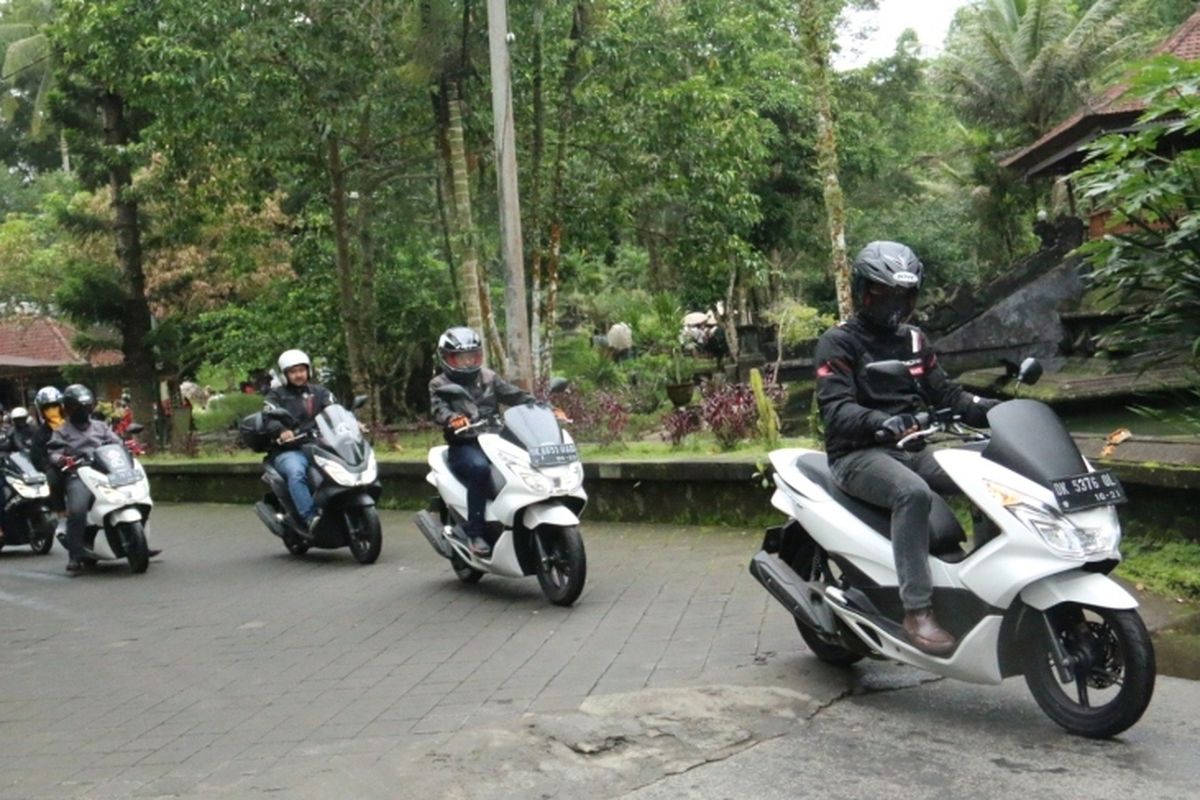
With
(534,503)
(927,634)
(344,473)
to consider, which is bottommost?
(927,634)

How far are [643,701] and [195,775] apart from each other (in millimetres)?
1840

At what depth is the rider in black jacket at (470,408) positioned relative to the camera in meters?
8.85

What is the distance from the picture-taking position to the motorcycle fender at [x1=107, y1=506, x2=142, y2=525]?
11.4 m

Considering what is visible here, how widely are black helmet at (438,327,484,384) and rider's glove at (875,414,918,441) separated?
4.49m

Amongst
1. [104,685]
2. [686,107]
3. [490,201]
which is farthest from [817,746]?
[490,201]

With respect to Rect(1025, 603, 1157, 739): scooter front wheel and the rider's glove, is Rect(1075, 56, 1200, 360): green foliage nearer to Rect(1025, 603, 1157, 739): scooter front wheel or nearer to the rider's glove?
the rider's glove

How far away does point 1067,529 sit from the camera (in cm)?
483

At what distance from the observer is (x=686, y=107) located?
16.3m

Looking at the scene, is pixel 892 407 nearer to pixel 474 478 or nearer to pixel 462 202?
pixel 474 478

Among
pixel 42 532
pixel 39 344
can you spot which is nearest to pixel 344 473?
pixel 42 532

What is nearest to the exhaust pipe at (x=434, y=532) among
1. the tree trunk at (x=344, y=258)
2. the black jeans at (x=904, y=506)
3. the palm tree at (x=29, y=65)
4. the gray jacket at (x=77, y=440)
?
the gray jacket at (x=77, y=440)

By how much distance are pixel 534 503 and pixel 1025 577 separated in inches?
155

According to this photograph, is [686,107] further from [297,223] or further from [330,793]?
[330,793]

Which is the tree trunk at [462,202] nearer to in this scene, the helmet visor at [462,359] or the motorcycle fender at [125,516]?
the motorcycle fender at [125,516]
